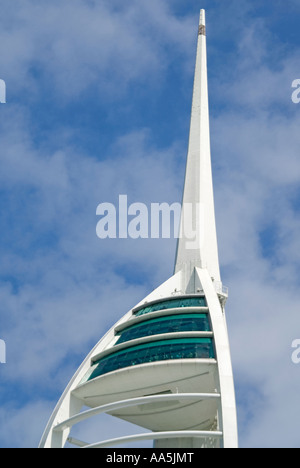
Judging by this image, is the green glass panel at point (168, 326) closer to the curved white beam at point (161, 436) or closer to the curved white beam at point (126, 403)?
the curved white beam at point (126, 403)

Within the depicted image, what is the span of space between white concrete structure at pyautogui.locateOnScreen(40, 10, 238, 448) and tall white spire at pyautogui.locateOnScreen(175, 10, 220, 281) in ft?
0.78

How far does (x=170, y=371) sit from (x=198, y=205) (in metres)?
26.4

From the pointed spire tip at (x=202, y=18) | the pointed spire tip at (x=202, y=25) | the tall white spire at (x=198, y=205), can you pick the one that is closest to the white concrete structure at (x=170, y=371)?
the tall white spire at (x=198, y=205)

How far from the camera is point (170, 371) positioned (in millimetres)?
57906

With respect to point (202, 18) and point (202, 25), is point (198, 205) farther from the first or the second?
Answer: point (202, 18)

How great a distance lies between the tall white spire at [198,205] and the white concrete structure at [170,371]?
24 cm

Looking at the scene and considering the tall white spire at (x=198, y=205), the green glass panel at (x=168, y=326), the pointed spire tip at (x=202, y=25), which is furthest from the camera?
the pointed spire tip at (x=202, y=25)

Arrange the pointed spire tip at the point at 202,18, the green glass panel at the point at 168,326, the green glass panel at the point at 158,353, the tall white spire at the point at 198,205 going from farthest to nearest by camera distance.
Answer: the pointed spire tip at the point at 202,18 < the tall white spire at the point at 198,205 < the green glass panel at the point at 168,326 < the green glass panel at the point at 158,353

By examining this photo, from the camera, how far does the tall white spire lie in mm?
75625

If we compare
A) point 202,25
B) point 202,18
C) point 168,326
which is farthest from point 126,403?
point 202,18

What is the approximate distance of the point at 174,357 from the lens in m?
58.2

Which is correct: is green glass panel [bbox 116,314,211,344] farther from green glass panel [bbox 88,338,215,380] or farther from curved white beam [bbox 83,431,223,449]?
curved white beam [bbox 83,431,223,449]

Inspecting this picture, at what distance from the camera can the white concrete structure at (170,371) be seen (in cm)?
5459
